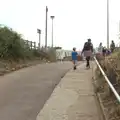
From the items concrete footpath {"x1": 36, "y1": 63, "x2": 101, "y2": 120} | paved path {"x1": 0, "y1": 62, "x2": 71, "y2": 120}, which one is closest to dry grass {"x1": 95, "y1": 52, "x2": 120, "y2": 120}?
concrete footpath {"x1": 36, "y1": 63, "x2": 101, "y2": 120}

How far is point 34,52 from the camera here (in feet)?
109

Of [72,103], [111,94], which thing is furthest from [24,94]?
[111,94]

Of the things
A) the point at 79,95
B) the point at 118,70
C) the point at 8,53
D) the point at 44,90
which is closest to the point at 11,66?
the point at 8,53

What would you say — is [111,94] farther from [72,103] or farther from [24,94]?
[24,94]

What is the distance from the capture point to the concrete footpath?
30.9ft

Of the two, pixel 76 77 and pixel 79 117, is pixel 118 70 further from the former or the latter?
pixel 76 77

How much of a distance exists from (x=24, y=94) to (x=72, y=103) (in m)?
2.08

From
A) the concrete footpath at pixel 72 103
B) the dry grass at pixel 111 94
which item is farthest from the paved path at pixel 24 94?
the dry grass at pixel 111 94

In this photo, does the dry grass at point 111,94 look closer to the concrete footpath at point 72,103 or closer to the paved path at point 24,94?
the concrete footpath at point 72,103

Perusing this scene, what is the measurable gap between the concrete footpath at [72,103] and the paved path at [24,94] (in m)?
0.27

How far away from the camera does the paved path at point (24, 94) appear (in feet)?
32.0

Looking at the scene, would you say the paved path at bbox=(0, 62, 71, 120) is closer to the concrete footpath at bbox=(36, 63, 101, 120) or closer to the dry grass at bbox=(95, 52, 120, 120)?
the concrete footpath at bbox=(36, 63, 101, 120)

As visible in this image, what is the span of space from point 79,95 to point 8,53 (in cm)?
1344

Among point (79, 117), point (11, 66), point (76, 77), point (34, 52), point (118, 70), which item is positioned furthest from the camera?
point (34, 52)
